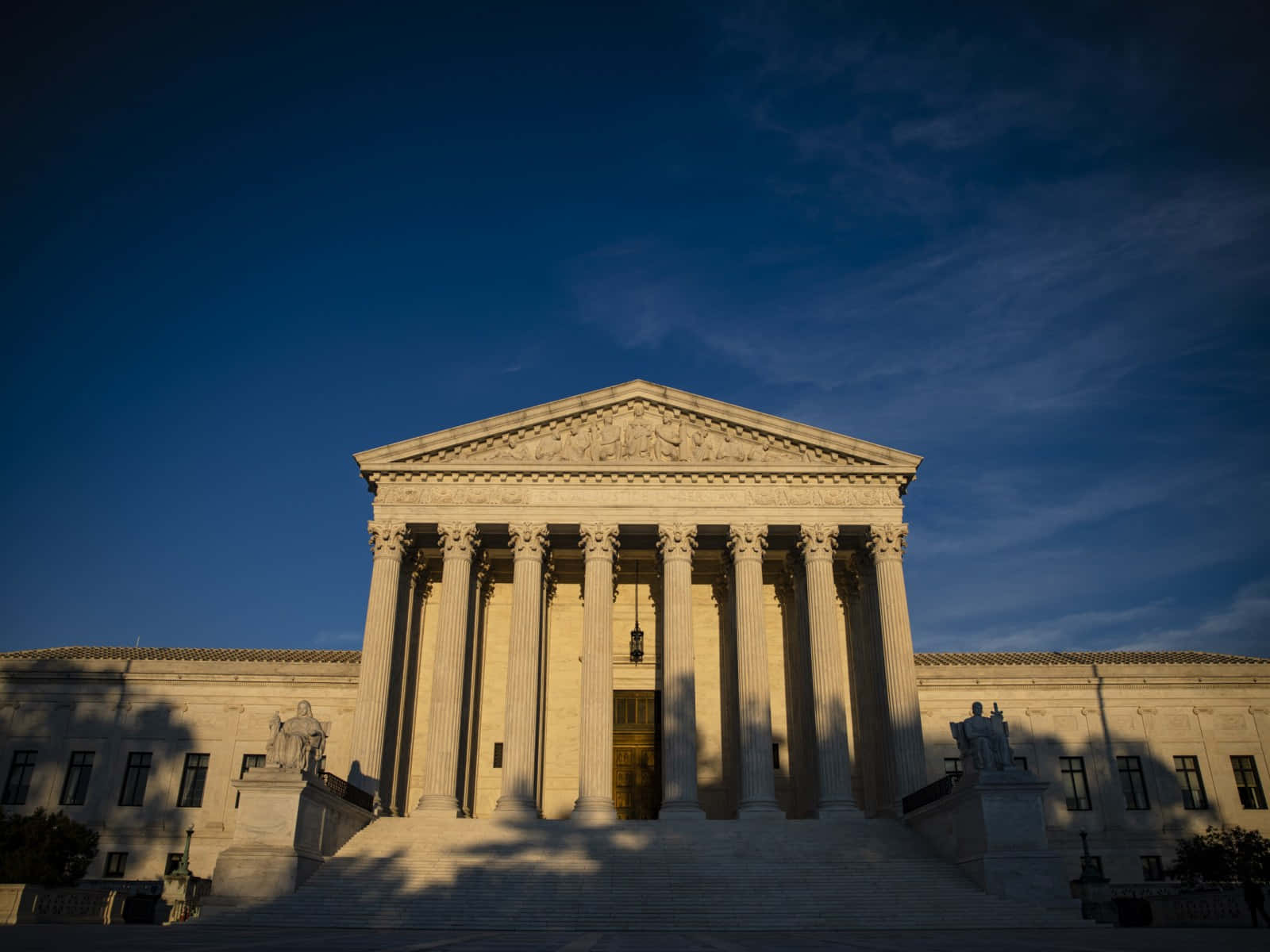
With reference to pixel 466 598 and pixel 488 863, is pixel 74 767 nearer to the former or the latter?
pixel 466 598

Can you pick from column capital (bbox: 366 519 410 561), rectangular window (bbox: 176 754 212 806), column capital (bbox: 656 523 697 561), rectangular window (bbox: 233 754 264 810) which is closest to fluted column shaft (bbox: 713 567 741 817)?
column capital (bbox: 656 523 697 561)

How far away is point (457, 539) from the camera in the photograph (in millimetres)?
35000

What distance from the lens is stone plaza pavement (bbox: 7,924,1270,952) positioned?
14258 mm

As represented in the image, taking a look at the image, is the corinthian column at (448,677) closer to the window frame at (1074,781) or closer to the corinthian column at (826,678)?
the corinthian column at (826,678)

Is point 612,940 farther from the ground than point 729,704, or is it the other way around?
point 729,704

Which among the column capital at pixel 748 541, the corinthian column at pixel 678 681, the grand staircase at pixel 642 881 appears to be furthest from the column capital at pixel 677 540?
the grand staircase at pixel 642 881

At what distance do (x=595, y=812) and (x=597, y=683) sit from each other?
4.26 meters

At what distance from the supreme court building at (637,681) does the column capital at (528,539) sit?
10 centimetres

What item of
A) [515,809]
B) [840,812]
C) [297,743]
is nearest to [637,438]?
[515,809]

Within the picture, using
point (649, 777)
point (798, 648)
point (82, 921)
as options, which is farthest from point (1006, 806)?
point (82, 921)

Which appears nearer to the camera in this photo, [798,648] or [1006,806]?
[1006,806]

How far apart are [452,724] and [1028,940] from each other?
20637 millimetres

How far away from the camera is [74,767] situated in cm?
3841

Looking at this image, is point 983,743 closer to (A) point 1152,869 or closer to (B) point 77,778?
(A) point 1152,869
